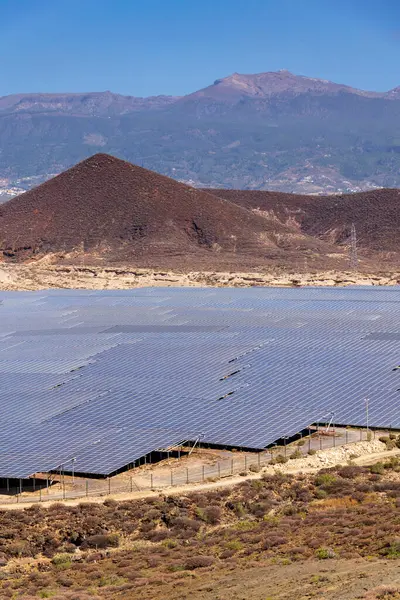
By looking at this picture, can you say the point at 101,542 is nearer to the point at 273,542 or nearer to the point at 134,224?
the point at 273,542

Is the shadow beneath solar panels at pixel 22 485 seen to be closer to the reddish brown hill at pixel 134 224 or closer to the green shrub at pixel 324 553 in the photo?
the green shrub at pixel 324 553

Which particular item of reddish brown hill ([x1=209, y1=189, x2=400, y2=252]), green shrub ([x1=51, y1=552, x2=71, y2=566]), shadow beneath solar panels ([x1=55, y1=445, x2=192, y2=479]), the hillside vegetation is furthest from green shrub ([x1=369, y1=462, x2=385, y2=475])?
reddish brown hill ([x1=209, y1=189, x2=400, y2=252])

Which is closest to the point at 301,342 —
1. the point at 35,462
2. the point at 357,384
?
the point at 357,384

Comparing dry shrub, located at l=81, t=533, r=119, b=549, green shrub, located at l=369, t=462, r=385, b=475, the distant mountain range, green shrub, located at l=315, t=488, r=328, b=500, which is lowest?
dry shrub, located at l=81, t=533, r=119, b=549

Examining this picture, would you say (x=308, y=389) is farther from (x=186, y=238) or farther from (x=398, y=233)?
(x=398, y=233)

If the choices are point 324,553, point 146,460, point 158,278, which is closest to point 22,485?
point 146,460

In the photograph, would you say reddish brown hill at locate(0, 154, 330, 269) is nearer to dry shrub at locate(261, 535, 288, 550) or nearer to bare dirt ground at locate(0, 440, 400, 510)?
bare dirt ground at locate(0, 440, 400, 510)
